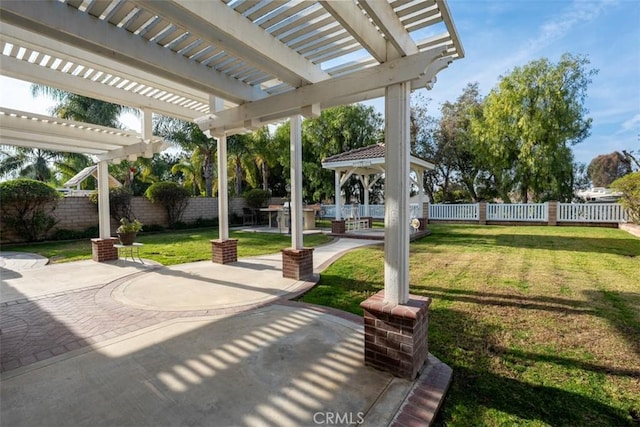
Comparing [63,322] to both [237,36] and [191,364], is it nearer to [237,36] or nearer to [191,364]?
[191,364]

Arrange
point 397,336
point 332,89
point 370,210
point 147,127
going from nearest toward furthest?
point 397,336 → point 332,89 → point 147,127 → point 370,210

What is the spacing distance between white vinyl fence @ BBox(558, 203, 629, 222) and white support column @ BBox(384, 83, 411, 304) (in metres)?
16.2

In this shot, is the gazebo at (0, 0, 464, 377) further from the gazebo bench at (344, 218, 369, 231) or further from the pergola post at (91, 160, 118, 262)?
the gazebo bench at (344, 218, 369, 231)

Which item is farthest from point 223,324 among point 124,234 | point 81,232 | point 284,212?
point 81,232

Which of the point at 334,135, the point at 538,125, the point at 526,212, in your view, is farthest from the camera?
the point at 334,135

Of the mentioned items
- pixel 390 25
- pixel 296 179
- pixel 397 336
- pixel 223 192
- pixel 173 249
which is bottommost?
pixel 173 249

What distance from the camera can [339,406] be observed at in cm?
220

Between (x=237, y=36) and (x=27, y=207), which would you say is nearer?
(x=237, y=36)

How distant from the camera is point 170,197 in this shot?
1506cm

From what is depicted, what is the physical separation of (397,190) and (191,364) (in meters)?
2.42

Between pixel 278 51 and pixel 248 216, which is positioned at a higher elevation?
pixel 278 51

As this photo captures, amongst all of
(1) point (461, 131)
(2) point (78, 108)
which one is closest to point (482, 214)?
(1) point (461, 131)

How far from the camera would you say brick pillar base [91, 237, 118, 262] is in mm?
7387

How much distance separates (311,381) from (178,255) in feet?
22.4
